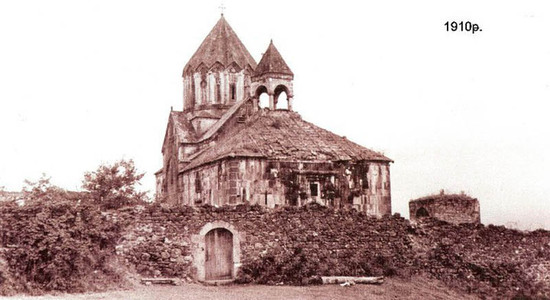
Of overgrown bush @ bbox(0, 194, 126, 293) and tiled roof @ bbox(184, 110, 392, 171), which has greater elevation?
tiled roof @ bbox(184, 110, 392, 171)

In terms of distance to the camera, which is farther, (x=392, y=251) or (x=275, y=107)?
(x=275, y=107)

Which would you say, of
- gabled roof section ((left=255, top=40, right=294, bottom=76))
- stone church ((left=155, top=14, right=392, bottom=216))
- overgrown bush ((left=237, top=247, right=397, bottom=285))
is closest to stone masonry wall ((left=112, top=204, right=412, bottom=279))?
overgrown bush ((left=237, top=247, right=397, bottom=285))

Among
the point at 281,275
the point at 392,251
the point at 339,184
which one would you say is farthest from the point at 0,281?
the point at 339,184

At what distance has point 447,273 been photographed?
17.0 m

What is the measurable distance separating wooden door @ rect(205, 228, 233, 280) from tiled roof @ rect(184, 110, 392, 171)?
27.3ft

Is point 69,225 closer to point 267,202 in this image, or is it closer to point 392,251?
point 392,251

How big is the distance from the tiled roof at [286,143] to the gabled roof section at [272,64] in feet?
5.82

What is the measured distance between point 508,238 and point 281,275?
6.07 metres

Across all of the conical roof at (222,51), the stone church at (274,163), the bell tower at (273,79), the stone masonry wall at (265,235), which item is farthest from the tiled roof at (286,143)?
the conical roof at (222,51)

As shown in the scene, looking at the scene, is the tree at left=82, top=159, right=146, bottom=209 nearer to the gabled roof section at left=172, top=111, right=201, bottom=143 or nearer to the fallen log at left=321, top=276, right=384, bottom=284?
the gabled roof section at left=172, top=111, right=201, bottom=143

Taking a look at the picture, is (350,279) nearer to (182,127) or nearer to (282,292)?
(282,292)

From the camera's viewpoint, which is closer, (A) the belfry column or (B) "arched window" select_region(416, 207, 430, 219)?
(B) "arched window" select_region(416, 207, 430, 219)

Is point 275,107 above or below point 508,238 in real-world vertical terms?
above

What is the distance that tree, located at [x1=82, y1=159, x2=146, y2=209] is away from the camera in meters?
27.8
